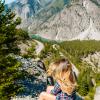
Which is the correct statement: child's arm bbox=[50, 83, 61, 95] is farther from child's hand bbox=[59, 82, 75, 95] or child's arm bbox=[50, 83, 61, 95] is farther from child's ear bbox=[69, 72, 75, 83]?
child's ear bbox=[69, 72, 75, 83]

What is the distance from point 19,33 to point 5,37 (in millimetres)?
3073

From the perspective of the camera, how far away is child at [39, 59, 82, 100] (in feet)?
25.7

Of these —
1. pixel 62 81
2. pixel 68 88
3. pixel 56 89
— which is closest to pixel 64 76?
pixel 62 81

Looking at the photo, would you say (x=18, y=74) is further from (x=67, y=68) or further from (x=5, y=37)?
(x=67, y=68)

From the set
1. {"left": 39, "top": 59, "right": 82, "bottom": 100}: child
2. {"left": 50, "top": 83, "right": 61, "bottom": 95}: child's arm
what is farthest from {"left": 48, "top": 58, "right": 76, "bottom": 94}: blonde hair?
{"left": 50, "top": 83, "right": 61, "bottom": 95}: child's arm

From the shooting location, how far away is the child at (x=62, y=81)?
7.83 m

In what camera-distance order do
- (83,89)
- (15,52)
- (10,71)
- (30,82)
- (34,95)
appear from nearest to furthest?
(10,71) < (15,52) < (34,95) < (30,82) < (83,89)

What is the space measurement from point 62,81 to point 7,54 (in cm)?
2042

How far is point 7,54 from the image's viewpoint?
27969 millimetres

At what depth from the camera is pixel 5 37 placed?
26.3 metres

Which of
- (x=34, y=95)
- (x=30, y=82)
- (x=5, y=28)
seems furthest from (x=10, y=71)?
(x=30, y=82)

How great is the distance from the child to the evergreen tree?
592 inches

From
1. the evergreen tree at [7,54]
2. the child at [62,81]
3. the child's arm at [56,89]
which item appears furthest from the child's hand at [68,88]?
the evergreen tree at [7,54]

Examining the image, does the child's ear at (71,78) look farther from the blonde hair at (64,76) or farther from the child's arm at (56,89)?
the child's arm at (56,89)
